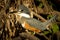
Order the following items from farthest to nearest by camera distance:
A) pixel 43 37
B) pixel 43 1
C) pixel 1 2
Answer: pixel 43 1 < pixel 1 2 < pixel 43 37

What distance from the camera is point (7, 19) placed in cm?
477

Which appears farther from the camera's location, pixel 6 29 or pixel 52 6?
pixel 52 6

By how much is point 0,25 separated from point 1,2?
729mm

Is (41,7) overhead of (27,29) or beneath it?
overhead

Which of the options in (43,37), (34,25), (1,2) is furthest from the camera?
(1,2)

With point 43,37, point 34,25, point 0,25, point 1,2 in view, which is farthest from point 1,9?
point 43,37

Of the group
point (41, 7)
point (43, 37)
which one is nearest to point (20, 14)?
point (43, 37)

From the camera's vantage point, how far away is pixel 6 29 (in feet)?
15.4

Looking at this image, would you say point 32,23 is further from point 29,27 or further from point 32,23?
point 29,27

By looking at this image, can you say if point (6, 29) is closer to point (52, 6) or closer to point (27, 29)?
point (27, 29)

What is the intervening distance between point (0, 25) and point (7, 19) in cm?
25

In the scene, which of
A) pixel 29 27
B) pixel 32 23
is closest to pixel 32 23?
pixel 32 23

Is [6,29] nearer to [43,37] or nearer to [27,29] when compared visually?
[27,29]

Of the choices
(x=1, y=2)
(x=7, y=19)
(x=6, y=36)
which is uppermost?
(x=1, y=2)
